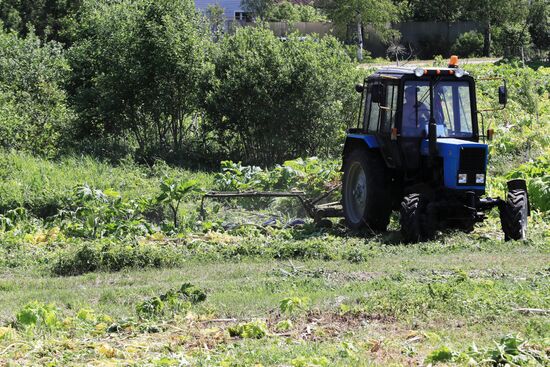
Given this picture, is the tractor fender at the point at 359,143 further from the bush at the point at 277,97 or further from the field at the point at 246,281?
the bush at the point at 277,97

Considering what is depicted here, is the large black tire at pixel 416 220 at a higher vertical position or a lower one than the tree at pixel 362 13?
lower

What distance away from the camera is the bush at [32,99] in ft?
76.7

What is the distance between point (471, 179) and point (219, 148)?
11.6m

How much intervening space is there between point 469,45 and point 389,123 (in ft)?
137

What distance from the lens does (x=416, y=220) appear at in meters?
12.9

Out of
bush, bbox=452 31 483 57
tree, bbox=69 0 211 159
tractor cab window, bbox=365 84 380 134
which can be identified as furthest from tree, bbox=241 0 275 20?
tractor cab window, bbox=365 84 380 134

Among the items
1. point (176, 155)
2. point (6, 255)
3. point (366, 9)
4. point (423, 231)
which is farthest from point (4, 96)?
point (366, 9)

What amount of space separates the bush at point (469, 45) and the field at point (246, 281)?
1403 inches

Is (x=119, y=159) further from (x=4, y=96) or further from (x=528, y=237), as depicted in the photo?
(x=528, y=237)

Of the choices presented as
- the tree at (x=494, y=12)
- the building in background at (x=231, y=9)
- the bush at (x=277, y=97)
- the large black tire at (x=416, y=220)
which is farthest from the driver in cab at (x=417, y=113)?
the building in background at (x=231, y=9)

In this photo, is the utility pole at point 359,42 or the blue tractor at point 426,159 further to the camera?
the utility pole at point 359,42

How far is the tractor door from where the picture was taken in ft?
44.3

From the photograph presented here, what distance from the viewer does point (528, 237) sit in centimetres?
1323

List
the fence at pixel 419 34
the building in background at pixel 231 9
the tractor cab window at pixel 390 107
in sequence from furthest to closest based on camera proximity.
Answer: the building in background at pixel 231 9 → the fence at pixel 419 34 → the tractor cab window at pixel 390 107
